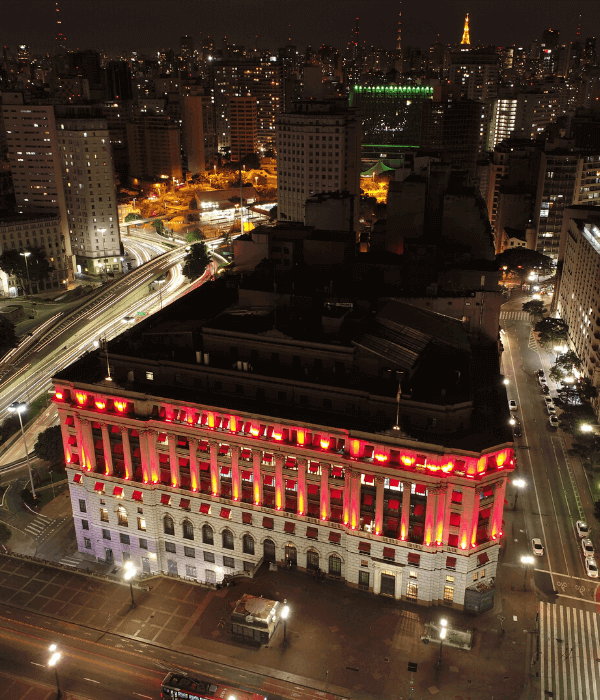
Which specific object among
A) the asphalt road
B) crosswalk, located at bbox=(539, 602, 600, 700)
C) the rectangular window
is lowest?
crosswalk, located at bbox=(539, 602, 600, 700)

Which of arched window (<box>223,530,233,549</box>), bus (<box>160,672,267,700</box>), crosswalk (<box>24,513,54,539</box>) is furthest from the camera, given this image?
crosswalk (<box>24,513,54,539</box>)

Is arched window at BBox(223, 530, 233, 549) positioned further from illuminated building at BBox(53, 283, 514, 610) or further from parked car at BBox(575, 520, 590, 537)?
parked car at BBox(575, 520, 590, 537)

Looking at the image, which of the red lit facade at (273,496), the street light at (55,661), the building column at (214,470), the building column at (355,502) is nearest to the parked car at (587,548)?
the red lit facade at (273,496)

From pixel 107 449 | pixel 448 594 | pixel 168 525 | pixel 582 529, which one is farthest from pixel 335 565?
pixel 582 529

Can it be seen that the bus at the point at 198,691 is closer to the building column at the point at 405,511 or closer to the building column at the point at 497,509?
the building column at the point at 405,511

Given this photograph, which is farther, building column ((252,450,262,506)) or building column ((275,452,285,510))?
building column ((252,450,262,506))

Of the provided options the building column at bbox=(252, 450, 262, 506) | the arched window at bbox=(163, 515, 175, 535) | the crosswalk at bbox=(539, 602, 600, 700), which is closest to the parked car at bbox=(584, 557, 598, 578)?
the crosswalk at bbox=(539, 602, 600, 700)

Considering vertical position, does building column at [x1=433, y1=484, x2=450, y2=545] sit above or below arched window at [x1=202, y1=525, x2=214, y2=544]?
above
